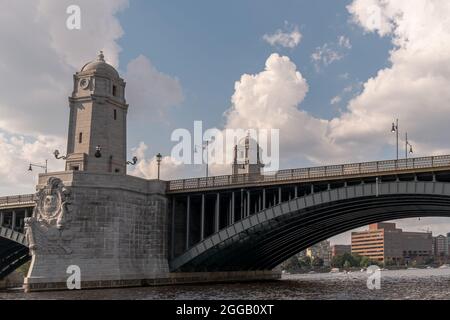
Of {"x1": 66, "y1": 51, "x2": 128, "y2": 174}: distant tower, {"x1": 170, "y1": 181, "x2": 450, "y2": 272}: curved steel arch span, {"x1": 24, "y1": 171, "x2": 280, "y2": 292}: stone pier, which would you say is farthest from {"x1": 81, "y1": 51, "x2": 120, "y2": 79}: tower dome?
{"x1": 170, "y1": 181, "x2": 450, "y2": 272}: curved steel arch span

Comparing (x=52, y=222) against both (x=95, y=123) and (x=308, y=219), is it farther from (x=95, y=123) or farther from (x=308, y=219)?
(x=308, y=219)

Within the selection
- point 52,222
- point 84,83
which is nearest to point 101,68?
point 84,83

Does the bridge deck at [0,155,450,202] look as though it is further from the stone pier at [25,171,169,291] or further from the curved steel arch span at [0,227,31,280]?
the curved steel arch span at [0,227,31,280]

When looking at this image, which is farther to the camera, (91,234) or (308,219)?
(308,219)

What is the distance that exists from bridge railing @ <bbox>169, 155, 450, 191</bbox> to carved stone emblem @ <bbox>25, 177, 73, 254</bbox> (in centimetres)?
1633

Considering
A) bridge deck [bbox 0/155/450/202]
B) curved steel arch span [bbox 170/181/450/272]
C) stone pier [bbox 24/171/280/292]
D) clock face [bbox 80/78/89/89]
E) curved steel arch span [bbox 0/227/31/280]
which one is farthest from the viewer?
curved steel arch span [bbox 0/227/31/280]

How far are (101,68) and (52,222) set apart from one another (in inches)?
963

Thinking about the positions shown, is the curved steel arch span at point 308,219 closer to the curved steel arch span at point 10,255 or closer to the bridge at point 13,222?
the bridge at point 13,222

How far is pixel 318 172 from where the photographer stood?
70812 mm

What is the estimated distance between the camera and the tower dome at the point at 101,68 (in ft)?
269

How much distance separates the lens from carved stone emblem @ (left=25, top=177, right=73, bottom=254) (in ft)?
226
